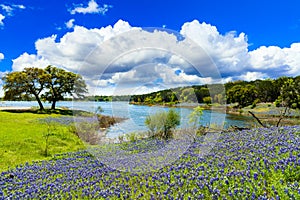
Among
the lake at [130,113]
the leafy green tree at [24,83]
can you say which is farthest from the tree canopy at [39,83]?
the lake at [130,113]

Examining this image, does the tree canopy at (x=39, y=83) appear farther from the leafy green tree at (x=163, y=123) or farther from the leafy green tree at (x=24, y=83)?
the leafy green tree at (x=163, y=123)

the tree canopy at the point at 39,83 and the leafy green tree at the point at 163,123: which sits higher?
the tree canopy at the point at 39,83

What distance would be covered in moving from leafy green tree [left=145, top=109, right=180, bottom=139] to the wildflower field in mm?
6063

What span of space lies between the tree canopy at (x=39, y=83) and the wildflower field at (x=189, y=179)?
35154mm

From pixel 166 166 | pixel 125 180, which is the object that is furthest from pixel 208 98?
pixel 125 180

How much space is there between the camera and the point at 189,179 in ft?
18.7

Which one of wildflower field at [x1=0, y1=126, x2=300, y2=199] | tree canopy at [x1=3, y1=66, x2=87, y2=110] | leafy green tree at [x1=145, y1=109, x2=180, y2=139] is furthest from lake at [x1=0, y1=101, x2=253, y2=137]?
tree canopy at [x1=3, y1=66, x2=87, y2=110]

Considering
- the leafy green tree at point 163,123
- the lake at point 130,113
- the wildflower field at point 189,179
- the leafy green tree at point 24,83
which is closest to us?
the wildflower field at point 189,179

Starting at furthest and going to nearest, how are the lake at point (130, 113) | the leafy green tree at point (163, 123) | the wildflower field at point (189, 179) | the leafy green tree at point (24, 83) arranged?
the leafy green tree at point (24, 83), the leafy green tree at point (163, 123), the lake at point (130, 113), the wildflower field at point (189, 179)

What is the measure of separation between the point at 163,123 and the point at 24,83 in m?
38.2

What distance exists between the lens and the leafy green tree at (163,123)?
14547mm

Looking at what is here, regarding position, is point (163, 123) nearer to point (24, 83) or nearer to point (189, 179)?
point (189, 179)

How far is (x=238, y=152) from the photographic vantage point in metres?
7.67

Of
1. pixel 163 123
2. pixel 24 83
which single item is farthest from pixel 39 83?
pixel 163 123
